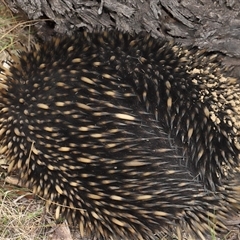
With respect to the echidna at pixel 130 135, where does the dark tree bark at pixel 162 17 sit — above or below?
above

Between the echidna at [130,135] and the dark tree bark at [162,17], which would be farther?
the dark tree bark at [162,17]

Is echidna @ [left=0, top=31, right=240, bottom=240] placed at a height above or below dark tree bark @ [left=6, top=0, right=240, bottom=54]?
below

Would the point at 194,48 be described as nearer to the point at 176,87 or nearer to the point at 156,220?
the point at 176,87

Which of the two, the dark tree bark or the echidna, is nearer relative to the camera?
the echidna

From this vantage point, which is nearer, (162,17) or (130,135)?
(130,135)

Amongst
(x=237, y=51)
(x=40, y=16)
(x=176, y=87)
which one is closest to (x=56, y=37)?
(x=40, y=16)

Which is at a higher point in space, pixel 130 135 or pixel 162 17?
pixel 162 17

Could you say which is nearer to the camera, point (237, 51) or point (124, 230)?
point (124, 230)

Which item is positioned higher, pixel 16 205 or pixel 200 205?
pixel 200 205
